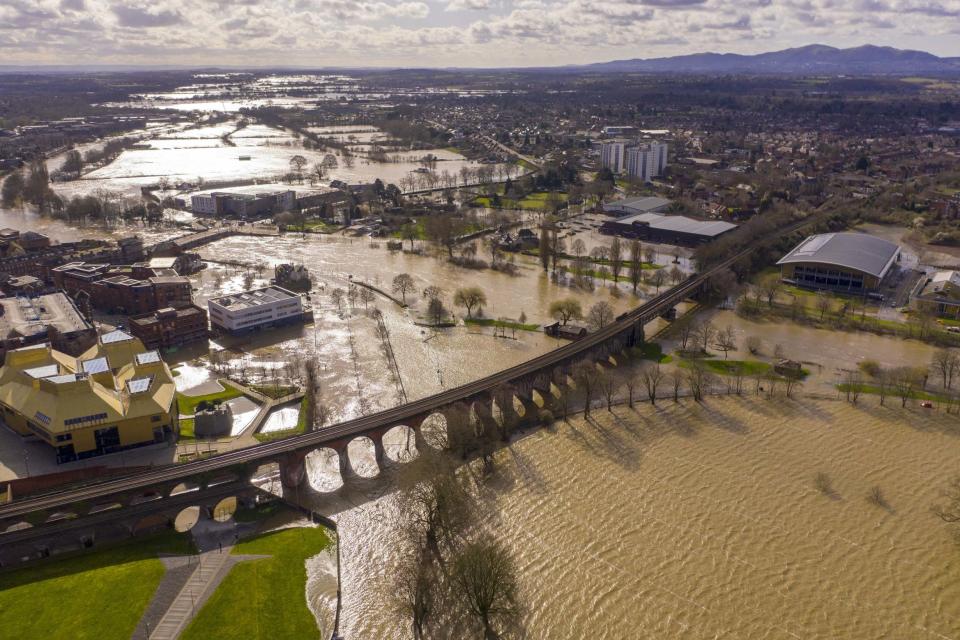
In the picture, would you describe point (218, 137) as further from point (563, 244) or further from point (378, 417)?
point (378, 417)

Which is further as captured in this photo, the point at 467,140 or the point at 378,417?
the point at 467,140

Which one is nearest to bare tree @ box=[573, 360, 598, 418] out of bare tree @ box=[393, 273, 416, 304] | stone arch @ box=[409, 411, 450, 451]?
stone arch @ box=[409, 411, 450, 451]

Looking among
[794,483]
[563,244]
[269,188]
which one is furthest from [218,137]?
[794,483]

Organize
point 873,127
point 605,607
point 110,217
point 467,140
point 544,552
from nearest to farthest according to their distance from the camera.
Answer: point 605,607 → point 544,552 → point 110,217 → point 467,140 → point 873,127

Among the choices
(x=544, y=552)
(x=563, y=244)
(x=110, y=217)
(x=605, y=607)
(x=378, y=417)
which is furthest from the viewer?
(x=110, y=217)

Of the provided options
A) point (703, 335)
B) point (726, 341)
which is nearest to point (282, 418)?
point (703, 335)

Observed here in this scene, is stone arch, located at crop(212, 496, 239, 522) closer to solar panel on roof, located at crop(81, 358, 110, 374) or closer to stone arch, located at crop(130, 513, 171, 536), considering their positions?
stone arch, located at crop(130, 513, 171, 536)

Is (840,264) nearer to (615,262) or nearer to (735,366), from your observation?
(615,262)

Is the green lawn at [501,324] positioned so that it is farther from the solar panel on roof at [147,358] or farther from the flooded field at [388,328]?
the solar panel on roof at [147,358]
